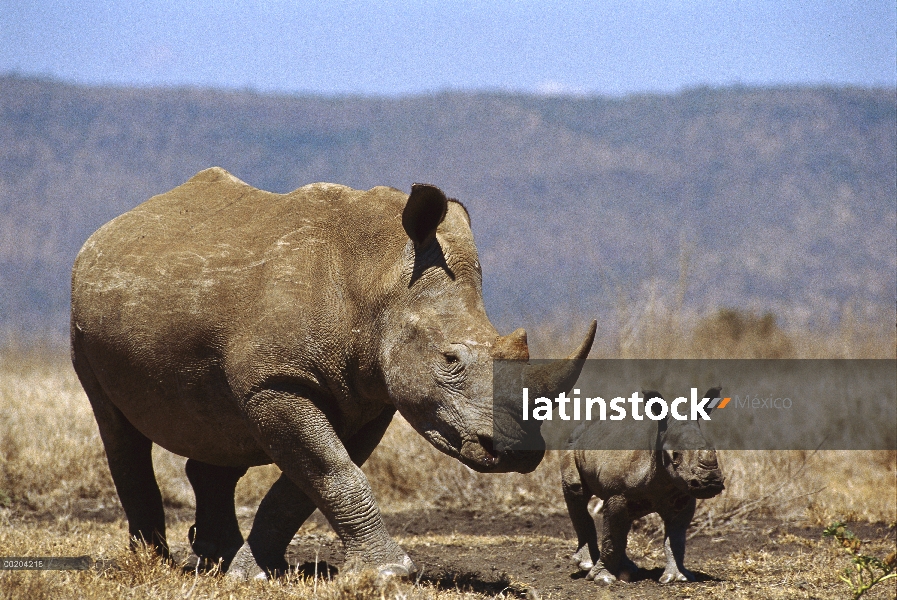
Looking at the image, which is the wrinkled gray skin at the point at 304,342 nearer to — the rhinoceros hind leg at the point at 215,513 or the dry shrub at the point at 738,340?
the rhinoceros hind leg at the point at 215,513

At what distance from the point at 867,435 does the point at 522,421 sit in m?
10.3

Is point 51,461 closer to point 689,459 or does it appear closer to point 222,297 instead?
point 222,297

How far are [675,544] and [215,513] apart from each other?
9.69ft

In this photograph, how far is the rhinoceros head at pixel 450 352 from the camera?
19.1 feet

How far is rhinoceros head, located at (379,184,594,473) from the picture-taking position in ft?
19.1

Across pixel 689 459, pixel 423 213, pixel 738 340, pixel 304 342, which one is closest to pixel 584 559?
pixel 689 459

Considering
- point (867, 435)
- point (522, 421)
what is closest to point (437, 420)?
point (522, 421)

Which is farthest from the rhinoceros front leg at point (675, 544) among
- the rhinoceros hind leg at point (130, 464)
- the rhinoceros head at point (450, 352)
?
the rhinoceros hind leg at point (130, 464)

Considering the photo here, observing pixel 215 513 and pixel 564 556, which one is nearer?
pixel 215 513

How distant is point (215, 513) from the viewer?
7.88m

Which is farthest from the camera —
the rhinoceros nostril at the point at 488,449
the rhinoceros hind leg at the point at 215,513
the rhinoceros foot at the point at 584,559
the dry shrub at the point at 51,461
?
the dry shrub at the point at 51,461

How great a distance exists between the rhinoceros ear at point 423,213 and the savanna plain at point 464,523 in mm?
1745

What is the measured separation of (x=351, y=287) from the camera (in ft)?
21.3

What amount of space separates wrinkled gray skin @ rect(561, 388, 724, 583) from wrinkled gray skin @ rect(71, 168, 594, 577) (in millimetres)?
1422
